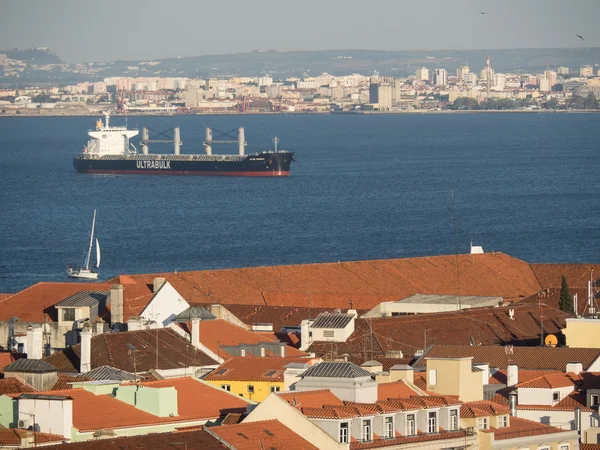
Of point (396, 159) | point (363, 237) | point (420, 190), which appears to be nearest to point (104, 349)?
point (363, 237)

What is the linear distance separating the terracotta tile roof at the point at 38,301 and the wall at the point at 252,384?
12.4m

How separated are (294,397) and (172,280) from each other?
27765mm

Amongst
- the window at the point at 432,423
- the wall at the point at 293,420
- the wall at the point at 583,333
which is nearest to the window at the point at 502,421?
the window at the point at 432,423

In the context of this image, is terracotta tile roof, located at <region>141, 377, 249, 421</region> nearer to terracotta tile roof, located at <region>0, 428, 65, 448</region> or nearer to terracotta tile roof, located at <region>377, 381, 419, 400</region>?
terracotta tile roof, located at <region>377, 381, 419, 400</region>

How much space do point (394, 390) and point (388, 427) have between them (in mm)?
2346

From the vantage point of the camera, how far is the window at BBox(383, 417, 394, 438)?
22.2 metres

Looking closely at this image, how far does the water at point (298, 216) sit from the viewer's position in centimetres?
8944

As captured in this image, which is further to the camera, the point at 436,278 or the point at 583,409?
the point at 436,278

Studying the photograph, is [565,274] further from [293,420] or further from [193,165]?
[193,165]

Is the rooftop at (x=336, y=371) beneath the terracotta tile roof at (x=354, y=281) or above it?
above

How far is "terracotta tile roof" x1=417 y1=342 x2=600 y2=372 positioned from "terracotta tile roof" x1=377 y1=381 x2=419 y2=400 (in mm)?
8040

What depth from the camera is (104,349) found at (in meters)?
33.3

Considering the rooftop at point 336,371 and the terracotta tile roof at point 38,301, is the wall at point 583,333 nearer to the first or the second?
the terracotta tile roof at point 38,301

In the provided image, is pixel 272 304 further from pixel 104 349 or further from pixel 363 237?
pixel 363 237
